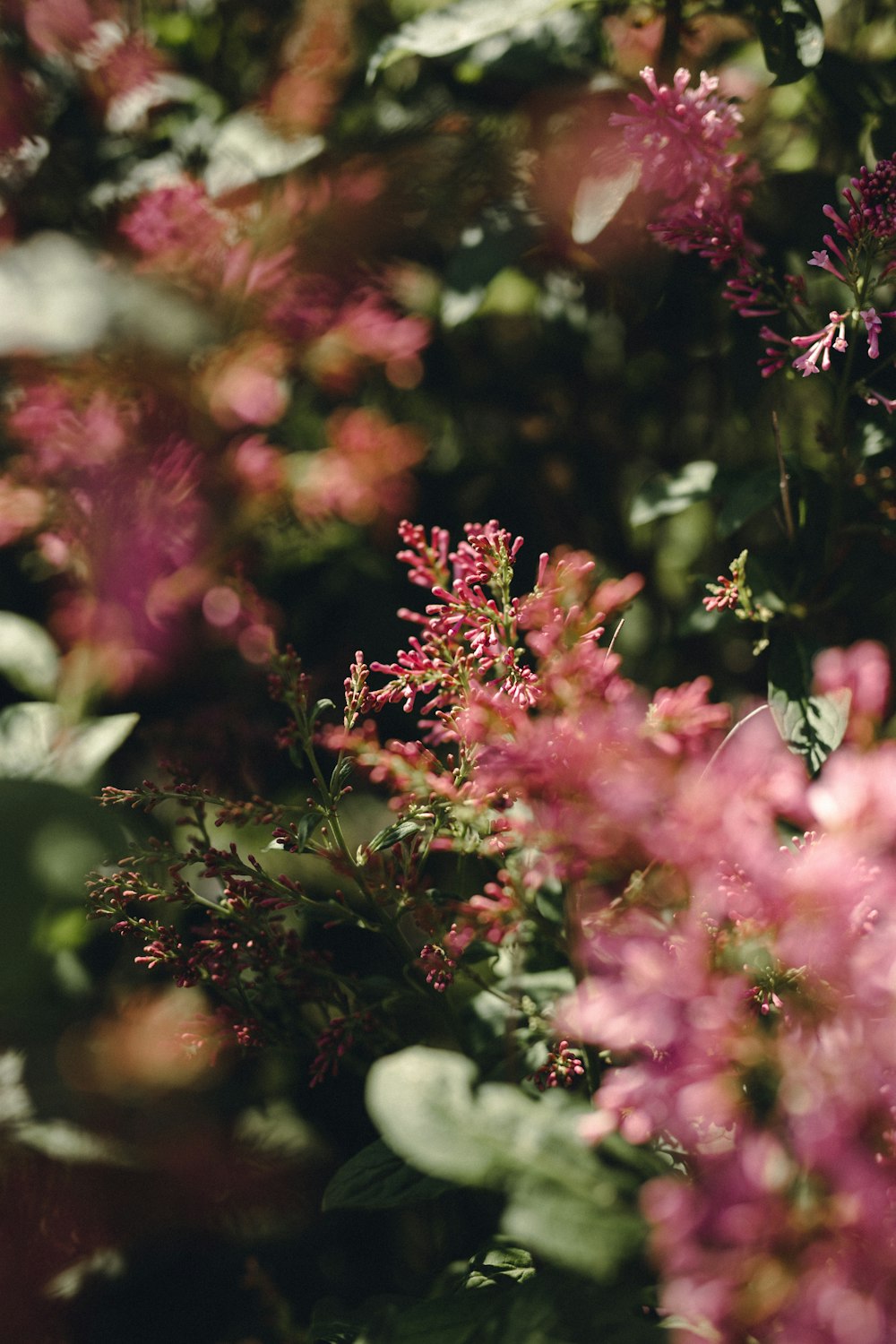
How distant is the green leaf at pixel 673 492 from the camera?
76 cm

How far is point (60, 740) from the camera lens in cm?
84

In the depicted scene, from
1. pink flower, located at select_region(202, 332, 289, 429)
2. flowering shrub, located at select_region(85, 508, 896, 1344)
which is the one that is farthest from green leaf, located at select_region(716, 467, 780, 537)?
pink flower, located at select_region(202, 332, 289, 429)

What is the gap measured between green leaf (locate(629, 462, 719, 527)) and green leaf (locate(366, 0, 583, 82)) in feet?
1.25

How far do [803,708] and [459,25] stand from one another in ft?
2.08

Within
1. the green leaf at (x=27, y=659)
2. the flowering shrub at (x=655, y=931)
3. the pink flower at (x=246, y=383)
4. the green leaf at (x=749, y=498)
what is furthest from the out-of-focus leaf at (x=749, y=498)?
the green leaf at (x=27, y=659)

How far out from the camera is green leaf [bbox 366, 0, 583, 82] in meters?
0.79

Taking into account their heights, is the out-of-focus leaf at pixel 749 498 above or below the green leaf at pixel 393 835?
below

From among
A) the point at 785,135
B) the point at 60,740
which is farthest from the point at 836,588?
the point at 60,740

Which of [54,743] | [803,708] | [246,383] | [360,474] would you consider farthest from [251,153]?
[803,708]

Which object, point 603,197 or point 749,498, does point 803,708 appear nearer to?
point 749,498

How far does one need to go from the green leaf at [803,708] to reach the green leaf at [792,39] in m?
0.41

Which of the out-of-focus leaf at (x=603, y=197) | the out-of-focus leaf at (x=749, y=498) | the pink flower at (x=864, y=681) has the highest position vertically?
the out-of-focus leaf at (x=603, y=197)

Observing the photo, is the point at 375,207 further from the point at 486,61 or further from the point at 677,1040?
the point at 677,1040

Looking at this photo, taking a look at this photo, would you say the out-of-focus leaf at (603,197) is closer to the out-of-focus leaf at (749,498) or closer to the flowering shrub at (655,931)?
the out-of-focus leaf at (749,498)
